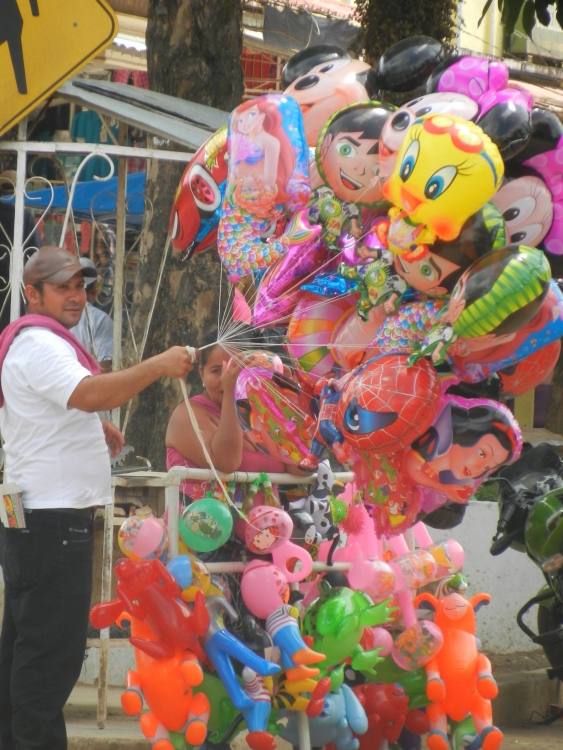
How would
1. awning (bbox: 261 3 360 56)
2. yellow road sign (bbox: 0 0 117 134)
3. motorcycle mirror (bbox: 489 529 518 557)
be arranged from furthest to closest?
awning (bbox: 261 3 360 56)
yellow road sign (bbox: 0 0 117 134)
motorcycle mirror (bbox: 489 529 518 557)

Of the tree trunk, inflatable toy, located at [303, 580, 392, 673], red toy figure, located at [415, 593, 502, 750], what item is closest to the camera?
inflatable toy, located at [303, 580, 392, 673]

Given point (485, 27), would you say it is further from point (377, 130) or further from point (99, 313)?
point (377, 130)

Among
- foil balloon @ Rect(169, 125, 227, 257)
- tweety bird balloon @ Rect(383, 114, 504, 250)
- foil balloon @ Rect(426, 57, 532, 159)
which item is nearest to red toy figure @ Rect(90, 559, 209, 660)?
foil balloon @ Rect(169, 125, 227, 257)

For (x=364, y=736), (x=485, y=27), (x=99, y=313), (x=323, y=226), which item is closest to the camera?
(x=323, y=226)

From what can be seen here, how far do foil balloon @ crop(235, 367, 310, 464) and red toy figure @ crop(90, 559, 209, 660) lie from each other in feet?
1.84

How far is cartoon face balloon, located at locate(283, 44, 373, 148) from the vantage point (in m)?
3.58

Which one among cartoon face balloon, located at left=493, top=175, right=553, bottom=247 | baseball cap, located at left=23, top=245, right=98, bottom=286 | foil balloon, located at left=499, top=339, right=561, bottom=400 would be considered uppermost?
cartoon face balloon, located at left=493, top=175, right=553, bottom=247

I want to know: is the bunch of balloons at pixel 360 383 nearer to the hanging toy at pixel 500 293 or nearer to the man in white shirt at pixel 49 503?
the hanging toy at pixel 500 293

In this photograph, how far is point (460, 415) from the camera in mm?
3131

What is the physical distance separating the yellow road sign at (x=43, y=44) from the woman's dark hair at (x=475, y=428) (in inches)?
95.4

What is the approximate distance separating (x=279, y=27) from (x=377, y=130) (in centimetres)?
664

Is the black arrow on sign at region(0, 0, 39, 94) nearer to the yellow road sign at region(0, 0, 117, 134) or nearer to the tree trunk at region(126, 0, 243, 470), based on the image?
the yellow road sign at region(0, 0, 117, 134)

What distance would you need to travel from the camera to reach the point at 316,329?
3449 millimetres

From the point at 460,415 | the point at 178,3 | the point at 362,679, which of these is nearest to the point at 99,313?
the point at 178,3
